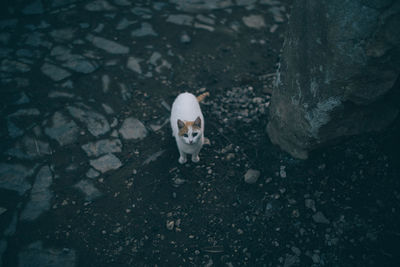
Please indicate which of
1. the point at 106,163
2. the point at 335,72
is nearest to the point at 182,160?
the point at 106,163

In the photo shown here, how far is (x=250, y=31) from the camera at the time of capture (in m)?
→ 5.67

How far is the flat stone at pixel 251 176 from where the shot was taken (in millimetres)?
3490

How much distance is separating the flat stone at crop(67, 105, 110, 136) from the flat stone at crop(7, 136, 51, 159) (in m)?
0.59

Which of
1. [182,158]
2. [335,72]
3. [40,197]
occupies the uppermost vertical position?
[335,72]

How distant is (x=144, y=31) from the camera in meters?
5.46

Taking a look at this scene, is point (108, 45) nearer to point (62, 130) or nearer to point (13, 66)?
point (13, 66)

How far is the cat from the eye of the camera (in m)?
3.15

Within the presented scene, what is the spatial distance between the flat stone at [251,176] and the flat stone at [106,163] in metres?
1.66

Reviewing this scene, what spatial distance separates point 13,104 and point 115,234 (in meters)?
2.64

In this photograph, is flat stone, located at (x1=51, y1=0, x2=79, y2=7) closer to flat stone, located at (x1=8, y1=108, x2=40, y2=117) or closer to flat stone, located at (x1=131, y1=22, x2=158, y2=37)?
flat stone, located at (x1=131, y1=22, x2=158, y2=37)

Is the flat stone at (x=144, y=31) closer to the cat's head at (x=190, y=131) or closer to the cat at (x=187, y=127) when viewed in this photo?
the cat at (x=187, y=127)

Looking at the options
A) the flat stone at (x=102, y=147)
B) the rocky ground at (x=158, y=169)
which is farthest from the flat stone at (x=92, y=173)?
the flat stone at (x=102, y=147)

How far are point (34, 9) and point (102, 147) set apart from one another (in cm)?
373

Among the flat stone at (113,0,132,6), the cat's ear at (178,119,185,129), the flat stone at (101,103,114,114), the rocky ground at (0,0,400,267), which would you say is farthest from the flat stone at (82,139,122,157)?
the flat stone at (113,0,132,6)
